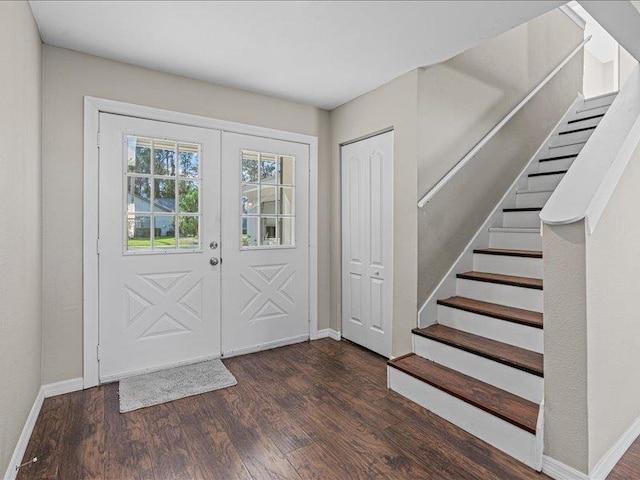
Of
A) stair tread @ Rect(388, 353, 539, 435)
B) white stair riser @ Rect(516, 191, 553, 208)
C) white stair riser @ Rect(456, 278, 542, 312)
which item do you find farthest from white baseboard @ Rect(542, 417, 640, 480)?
→ white stair riser @ Rect(516, 191, 553, 208)

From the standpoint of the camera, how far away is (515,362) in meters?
2.05

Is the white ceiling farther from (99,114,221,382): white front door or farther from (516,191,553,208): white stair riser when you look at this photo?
(516,191,553,208): white stair riser

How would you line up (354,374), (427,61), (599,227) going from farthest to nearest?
1. (354,374)
2. (427,61)
3. (599,227)

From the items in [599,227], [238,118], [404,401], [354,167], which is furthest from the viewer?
[354,167]

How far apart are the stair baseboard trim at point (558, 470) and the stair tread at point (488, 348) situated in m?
0.41

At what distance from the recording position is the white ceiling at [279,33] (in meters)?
2.00

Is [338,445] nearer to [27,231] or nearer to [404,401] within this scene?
[404,401]

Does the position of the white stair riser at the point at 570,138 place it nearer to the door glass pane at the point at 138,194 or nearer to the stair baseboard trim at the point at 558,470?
the stair baseboard trim at the point at 558,470

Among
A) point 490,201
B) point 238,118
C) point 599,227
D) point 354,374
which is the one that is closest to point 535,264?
point 490,201

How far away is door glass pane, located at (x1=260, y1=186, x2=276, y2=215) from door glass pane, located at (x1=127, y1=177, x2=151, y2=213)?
997 millimetres

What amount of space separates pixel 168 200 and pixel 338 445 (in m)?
2.21

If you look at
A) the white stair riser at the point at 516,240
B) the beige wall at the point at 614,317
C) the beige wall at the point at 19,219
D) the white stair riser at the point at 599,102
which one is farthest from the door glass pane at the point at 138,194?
the white stair riser at the point at 599,102

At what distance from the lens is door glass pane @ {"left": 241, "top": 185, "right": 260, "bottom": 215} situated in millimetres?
3279

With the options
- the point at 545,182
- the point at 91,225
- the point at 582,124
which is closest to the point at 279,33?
the point at 91,225
